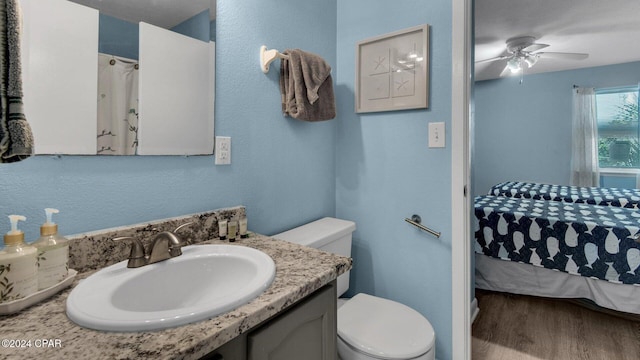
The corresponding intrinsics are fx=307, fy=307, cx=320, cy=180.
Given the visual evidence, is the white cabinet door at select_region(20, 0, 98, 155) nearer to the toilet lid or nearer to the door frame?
the toilet lid

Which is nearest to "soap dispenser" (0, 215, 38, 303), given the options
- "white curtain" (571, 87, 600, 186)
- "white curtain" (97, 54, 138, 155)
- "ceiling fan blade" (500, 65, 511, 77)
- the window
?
"white curtain" (97, 54, 138, 155)

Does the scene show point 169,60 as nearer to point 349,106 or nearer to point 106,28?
point 106,28

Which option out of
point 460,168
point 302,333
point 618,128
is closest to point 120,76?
point 302,333

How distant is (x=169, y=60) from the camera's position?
1.00 meters

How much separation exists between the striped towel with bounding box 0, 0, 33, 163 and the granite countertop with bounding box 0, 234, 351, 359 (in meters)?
0.30

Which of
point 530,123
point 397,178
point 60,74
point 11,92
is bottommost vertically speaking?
point 397,178

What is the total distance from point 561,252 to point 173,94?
8.39 ft

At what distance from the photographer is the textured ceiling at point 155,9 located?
2.85 ft

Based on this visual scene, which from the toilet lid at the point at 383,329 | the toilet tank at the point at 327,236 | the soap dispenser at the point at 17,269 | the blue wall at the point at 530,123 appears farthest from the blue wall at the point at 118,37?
the blue wall at the point at 530,123

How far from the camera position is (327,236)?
1.38 meters

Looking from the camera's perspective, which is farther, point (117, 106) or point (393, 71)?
point (393, 71)

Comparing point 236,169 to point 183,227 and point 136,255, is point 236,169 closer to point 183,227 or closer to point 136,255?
point 183,227

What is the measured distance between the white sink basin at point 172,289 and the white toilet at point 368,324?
1.35ft

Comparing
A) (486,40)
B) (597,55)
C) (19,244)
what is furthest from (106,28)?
(597,55)
